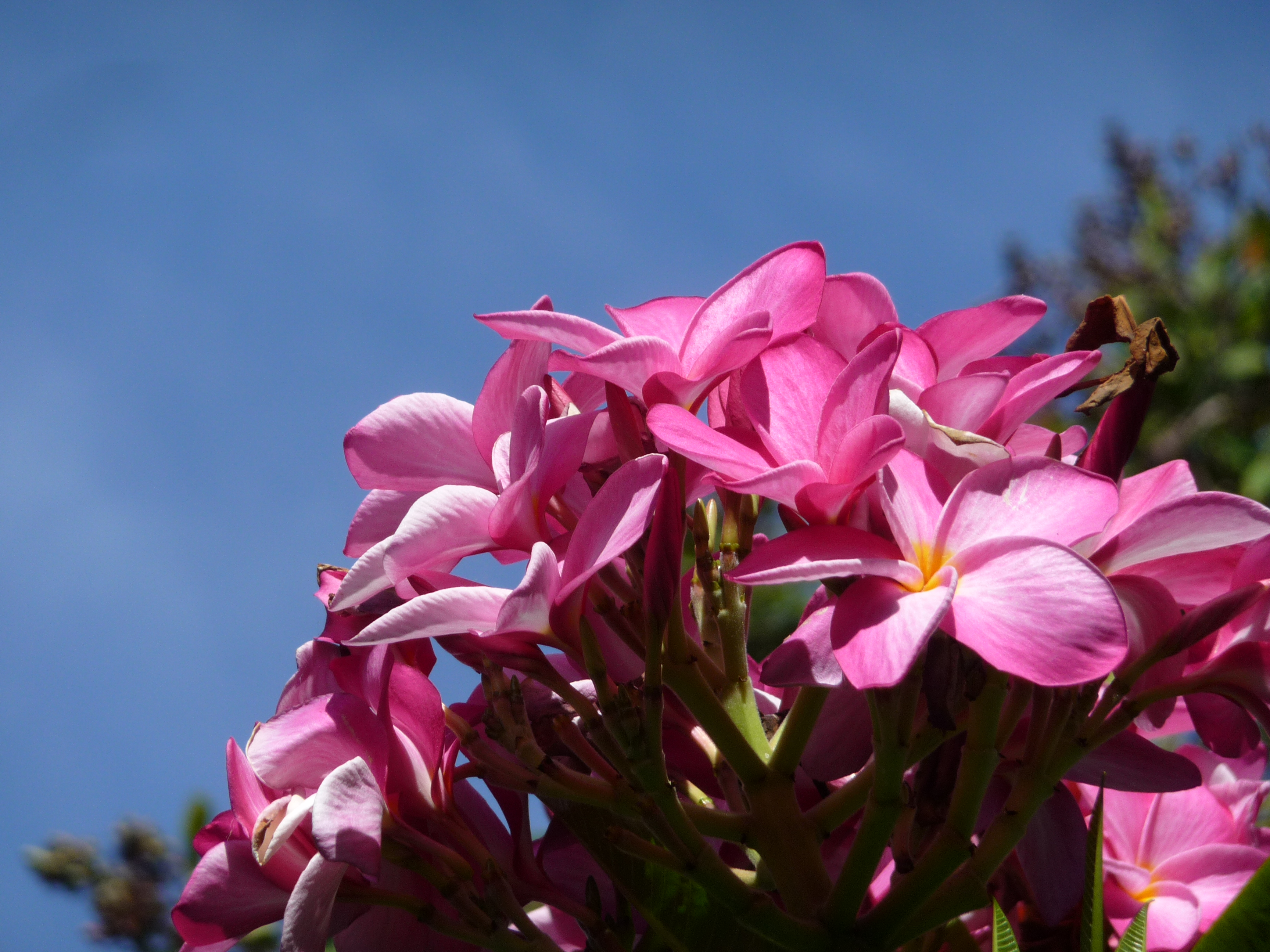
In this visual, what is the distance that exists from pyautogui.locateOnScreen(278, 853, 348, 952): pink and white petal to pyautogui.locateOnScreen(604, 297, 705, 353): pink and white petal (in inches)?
14.0

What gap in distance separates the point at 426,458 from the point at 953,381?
1.07 feet

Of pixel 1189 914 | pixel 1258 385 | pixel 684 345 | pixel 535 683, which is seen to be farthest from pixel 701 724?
pixel 1258 385

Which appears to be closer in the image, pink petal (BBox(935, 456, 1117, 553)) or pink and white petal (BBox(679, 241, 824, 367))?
pink petal (BBox(935, 456, 1117, 553))

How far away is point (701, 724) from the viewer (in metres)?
0.59

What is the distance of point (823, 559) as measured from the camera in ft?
1.60

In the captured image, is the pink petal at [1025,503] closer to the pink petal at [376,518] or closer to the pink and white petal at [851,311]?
the pink and white petal at [851,311]

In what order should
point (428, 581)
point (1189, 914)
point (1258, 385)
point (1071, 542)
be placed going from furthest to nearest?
point (1258, 385) → point (1189, 914) → point (428, 581) → point (1071, 542)

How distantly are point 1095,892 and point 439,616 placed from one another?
0.37 m

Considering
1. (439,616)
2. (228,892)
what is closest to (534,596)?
(439,616)

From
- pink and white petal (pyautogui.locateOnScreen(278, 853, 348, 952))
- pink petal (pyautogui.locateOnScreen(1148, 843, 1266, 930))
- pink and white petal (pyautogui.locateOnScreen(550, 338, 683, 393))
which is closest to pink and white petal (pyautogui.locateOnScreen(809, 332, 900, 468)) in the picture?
pink and white petal (pyautogui.locateOnScreen(550, 338, 683, 393))

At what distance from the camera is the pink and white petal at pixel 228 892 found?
0.57 meters

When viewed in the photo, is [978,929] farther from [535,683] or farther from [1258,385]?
[1258,385]

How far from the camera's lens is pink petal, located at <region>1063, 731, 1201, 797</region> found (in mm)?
639

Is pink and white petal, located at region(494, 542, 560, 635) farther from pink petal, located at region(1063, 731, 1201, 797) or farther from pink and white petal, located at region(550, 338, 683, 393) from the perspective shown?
pink petal, located at region(1063, 731, 1201, 797)
